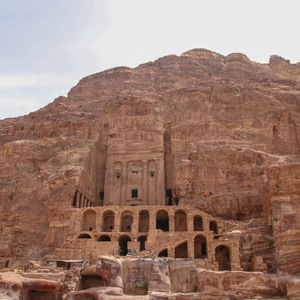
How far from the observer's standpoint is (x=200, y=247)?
41.7 m

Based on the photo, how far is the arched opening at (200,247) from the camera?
41.0 metres

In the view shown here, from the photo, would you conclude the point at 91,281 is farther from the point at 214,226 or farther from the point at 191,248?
the point at 214,226

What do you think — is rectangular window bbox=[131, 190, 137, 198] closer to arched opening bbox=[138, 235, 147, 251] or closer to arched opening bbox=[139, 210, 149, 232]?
arched opening bbox=[139, 210, 149, 232]

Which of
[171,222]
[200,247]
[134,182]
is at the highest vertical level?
[134,182]

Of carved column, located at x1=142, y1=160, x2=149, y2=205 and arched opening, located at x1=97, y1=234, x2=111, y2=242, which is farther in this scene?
carved column, located at x1=142, y1=160, x2=149, y2=205

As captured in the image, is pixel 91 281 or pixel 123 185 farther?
pixel 123 185

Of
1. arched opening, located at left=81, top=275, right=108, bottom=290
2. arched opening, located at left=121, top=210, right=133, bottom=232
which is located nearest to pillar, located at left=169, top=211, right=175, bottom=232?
arched opening, located at left=121, top=210, right=133, bottom=232

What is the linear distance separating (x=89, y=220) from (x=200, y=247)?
13402 mm

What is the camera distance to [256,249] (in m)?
35.0

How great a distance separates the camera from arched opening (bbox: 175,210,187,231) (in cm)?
4581

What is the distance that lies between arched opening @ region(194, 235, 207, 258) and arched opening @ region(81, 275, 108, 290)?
11732 millimetres

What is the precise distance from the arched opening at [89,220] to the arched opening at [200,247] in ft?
40.2

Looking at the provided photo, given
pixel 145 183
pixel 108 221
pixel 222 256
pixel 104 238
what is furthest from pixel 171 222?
pixel 145 183

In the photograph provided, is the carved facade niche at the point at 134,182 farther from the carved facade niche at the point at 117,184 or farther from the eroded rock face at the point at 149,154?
the carved facade niche at the point at 117,184
